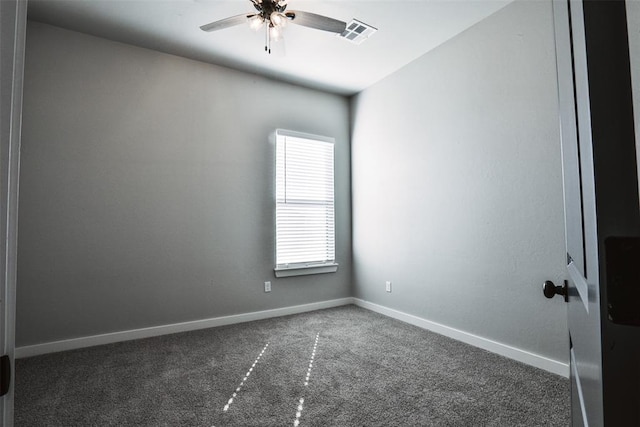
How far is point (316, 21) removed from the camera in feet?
7.36

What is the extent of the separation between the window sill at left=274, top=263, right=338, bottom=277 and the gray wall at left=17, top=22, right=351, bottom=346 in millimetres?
87

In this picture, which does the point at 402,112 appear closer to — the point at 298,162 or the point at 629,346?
the point at 298,162

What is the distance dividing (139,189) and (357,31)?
2.59 m

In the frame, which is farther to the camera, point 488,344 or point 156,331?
point 156,331

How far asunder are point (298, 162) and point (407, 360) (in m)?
2.57

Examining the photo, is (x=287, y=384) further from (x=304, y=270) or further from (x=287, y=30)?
(x=287, y=30)

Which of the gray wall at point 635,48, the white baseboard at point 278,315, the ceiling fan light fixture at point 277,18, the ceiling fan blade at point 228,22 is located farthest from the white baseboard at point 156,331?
the gray wall at point 635,48

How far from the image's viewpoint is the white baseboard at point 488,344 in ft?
7.82

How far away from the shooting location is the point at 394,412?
6.23 feet

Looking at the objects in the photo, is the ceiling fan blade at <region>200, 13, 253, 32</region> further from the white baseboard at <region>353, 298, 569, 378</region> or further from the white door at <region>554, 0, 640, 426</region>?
the white baseboard at <region>353, 298, 569, 378</region>

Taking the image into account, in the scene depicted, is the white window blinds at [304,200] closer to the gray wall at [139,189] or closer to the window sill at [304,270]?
the window sill at [304,270]

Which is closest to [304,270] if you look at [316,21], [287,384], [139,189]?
[287,384]

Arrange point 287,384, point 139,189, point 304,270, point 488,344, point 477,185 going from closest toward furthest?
point 287,384, point 488,344, point 477,185, point 139,189, point 304,270

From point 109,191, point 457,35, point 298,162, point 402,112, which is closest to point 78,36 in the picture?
point 109,191
